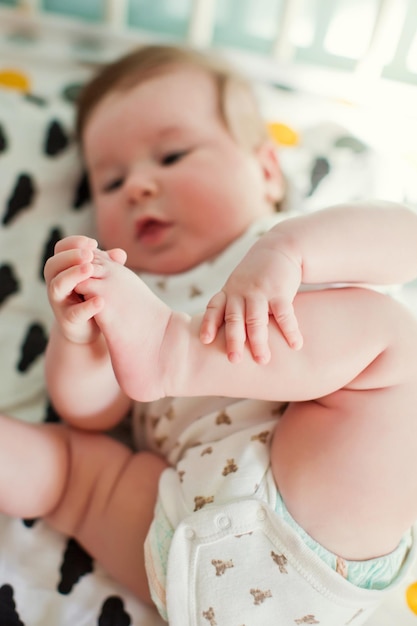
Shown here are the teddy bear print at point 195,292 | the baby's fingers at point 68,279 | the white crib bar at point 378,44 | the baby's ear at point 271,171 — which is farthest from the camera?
the white crib bar at point 378,44

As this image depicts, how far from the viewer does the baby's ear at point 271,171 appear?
1.12m

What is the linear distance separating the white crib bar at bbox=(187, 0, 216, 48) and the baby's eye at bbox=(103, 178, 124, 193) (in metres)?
0.41

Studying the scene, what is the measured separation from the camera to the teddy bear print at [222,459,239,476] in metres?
0.78

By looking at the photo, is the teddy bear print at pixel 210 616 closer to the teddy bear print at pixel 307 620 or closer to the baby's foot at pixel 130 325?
the teddy bear print at pixel 307 620

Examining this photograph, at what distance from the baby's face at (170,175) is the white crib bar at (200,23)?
0.26 metres

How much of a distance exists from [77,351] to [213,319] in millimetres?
191

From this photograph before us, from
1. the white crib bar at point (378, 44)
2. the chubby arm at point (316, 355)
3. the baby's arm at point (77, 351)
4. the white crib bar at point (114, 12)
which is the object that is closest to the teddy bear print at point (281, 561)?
the chubby arm at point (316, 355)

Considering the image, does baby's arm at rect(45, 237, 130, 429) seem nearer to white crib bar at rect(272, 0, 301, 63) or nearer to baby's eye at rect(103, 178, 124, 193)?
baby's eye at rect(103, 178, 124, 193)

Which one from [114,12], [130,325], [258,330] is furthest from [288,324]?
[114,12]

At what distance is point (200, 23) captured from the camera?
1.37 metres

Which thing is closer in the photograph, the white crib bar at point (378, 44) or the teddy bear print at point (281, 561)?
the teddy bear print at point (281, 561)

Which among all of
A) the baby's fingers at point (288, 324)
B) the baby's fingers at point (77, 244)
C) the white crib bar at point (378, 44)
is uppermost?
the white crib bar at point (378, 44)

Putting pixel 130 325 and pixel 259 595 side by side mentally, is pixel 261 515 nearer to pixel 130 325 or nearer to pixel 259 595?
pixel 259 595

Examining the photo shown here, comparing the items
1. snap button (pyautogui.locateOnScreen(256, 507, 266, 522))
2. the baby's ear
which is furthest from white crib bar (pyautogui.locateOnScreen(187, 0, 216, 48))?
snap button (pyautogui.locateOnScreen(256, 507, 266, 522))
